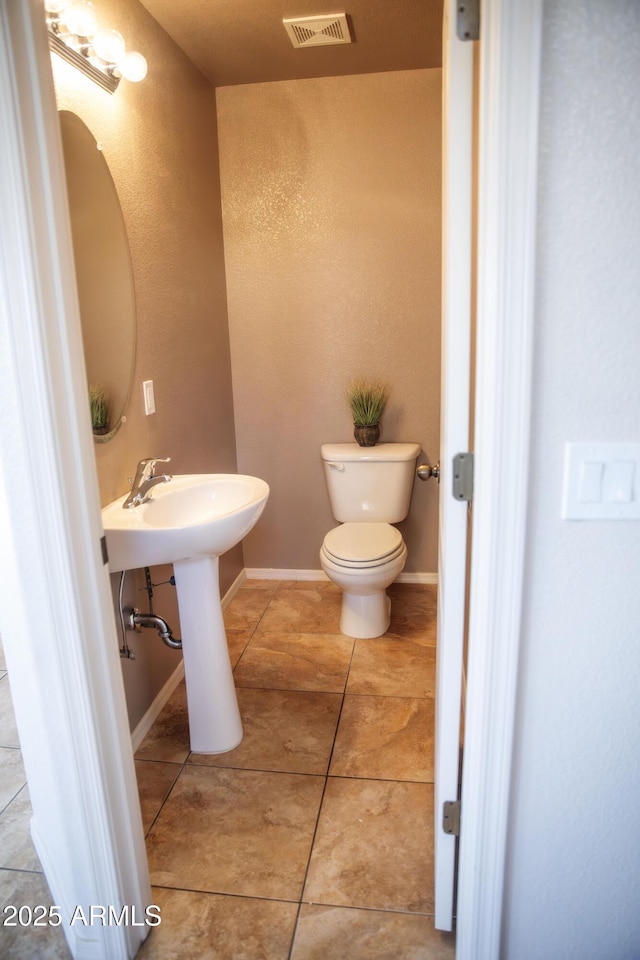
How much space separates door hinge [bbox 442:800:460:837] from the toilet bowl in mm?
1291

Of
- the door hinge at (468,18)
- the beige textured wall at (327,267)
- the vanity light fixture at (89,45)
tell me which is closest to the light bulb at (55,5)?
the vanity light fixture at (89,45)

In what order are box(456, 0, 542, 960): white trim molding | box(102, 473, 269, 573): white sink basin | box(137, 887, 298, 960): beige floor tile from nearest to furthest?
box(456, 0, 542, 960): white trim molding < box(137, 887, 298, 960): beige floor tile < box(102, 473, 269, 573): white sink basin

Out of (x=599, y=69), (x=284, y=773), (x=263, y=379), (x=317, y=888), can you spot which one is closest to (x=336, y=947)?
(x=317, y=888)

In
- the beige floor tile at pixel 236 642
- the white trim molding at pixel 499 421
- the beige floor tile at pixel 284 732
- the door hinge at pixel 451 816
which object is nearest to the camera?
the white trim molding at pixel 499 421

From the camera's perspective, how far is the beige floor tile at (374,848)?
62.6 inches

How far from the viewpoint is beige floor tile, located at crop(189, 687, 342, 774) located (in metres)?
2.09

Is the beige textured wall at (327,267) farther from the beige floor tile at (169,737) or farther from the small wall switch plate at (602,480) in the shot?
the small wall switch plate at (602,480)

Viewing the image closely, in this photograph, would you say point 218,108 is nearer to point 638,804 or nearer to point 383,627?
point 383,627

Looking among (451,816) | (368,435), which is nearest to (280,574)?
(368,435)

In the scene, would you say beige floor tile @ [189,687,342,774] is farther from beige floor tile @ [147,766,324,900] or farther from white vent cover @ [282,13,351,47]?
white vent cover @ [282,13,351,47]

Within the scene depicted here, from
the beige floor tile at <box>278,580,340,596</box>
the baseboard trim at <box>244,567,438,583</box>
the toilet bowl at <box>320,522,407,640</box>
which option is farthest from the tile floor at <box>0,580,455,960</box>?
the baseboard trim at <box>244,567,438,583</box>

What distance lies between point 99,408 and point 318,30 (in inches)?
65.4

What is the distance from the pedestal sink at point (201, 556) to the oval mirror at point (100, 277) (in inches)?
11.6

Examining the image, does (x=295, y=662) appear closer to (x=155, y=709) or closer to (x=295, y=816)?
(x=155, y=709)
